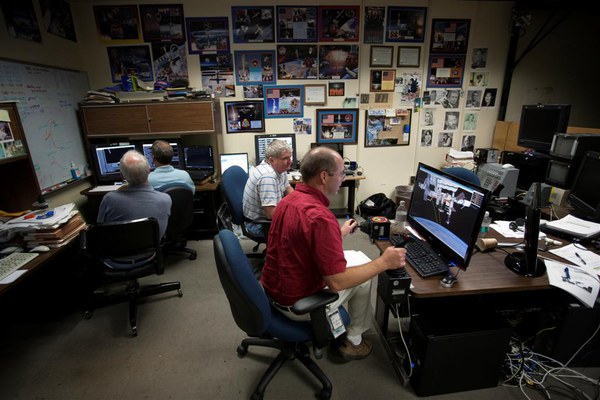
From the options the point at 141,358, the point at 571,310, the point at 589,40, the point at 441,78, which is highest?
the point at 589,40

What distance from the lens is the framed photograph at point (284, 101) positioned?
366cm

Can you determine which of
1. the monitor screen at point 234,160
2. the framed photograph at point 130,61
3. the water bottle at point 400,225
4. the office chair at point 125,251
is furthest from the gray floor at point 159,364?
the framed photograph at point 130,61

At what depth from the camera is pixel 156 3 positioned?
10.8ft

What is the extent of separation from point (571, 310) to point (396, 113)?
9.40ft

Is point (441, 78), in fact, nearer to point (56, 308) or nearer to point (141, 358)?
point (141, 358)

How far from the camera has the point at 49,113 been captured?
2762mm

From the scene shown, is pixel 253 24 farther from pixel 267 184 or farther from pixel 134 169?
pixel 134 169

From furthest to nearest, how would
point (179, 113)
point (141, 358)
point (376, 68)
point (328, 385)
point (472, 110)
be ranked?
1. point (472, 110)
2. point (376, 68)
3. point (179, 113)
4. point (141, 358)
5. point (328, 385)

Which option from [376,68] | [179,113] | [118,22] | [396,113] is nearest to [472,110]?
[396,113]

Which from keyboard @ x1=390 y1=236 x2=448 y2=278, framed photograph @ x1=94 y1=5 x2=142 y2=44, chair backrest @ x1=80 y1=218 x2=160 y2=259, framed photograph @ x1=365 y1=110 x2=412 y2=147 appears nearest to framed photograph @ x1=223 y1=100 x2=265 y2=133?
framed photograph @ x1=94 y1=5 x2=142 y2=44

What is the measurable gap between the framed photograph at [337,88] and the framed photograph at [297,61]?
232 mm

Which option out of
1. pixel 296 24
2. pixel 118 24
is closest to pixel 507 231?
pixel 296 24

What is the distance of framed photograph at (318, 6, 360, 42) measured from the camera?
3.48m

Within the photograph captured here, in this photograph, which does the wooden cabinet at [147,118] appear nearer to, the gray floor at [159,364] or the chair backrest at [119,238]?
the chair backrest at [119,238]
